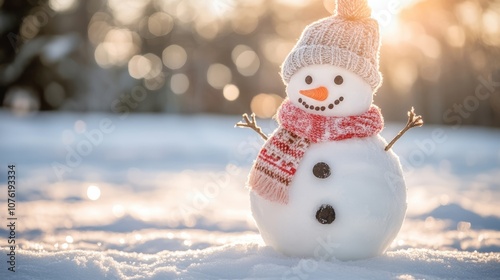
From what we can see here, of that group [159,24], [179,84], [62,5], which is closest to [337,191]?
[62,5]

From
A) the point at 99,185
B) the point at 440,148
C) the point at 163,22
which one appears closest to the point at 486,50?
the point at 440,148

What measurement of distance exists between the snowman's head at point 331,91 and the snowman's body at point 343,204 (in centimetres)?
18

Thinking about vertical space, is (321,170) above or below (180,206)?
below

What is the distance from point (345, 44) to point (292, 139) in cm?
58

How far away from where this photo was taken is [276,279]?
2697 millimetres

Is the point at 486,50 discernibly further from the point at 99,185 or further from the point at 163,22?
the point at 99,185

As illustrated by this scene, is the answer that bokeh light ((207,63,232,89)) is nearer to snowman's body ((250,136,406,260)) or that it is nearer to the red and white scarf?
the red and white scarf

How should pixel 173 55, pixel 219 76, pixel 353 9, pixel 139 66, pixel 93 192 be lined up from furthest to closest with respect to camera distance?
pixel 219 76
pixel 173 55
pixel 139 66
pixel 93 192
pixel 353 9

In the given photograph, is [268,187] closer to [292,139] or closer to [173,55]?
[292,139]

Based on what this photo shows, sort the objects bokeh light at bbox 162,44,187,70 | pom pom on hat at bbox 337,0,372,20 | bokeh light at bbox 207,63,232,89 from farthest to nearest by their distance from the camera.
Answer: bokeh light at bbox 207,63,232,89, bokeh light at bbox 162,44,187,70, pom pom on hat at bbox 337,0,372,20

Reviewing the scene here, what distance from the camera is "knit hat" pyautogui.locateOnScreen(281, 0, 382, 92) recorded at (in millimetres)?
2971

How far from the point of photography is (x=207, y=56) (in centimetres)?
2262

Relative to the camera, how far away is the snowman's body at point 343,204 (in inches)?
113

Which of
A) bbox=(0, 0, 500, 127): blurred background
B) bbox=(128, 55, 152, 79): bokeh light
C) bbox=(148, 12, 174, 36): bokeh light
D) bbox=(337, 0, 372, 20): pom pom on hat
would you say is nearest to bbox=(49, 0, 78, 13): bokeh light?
bbox=(0, 0, 500, 127): blurred background
